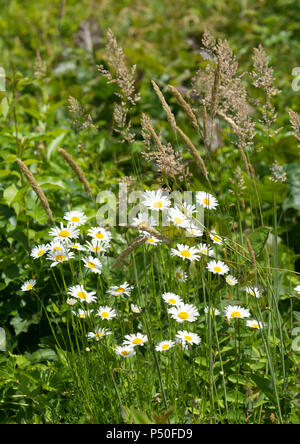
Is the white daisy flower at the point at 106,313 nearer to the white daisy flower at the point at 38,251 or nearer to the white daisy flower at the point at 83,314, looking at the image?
the white daisy flower at the point at 83,314

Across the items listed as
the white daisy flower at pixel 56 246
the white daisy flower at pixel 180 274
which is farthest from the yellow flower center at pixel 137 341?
the white daisy flower at pixel 56 246

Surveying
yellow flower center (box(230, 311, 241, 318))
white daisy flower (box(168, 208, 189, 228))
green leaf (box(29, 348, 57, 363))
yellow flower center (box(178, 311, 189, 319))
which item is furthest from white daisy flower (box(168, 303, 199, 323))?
green leaf (box(29, 348, 57, 363))

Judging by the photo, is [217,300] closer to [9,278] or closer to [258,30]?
[9,278]

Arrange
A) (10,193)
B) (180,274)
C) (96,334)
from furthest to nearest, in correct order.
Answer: (10,193) < (180,274) < (96,334)

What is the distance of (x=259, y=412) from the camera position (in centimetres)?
146

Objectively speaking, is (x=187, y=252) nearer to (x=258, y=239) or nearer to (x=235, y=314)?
(x=235, y=314)

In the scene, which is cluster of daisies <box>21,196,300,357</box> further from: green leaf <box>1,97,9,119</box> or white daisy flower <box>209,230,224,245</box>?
green leaf <box>1,97,9,119</box>

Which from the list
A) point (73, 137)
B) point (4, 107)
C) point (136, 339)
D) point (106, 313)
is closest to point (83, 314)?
point (106, 313)

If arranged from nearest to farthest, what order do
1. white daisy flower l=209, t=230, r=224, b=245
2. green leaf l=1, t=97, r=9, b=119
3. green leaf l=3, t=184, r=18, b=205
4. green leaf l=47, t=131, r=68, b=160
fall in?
white daisy flower l=209, t=230, r=224, b=245
green leaf l=3, t=184, r=18, b=205
green leaf l=1, t=97, r=9, b=119
green leaf l=47, t=131, r=68, b=160

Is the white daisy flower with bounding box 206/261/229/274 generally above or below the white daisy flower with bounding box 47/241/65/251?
below

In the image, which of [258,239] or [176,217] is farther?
[258,239]

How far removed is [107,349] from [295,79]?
2031 millimetres

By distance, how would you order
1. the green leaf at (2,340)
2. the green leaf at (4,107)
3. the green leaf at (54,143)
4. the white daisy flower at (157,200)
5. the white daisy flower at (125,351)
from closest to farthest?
the white daisy flower at (125,351) → the white daisy flower at (157,200) → the green leaf at (2,340) → the green leaf at (4,107) → the green leaf at (54,143)

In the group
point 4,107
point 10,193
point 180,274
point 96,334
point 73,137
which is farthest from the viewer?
point 73,137
